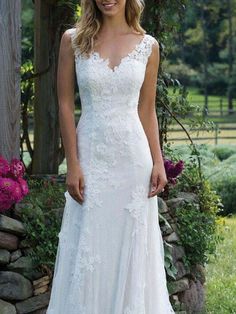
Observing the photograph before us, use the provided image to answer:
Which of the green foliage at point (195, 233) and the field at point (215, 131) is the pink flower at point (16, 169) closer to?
the green foliage at point (195, 233)

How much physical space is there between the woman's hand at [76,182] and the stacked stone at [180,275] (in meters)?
1.91

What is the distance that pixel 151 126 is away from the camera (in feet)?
12.6

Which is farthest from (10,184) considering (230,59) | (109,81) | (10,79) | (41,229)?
(230,59)

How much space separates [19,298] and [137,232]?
1124 millimetres

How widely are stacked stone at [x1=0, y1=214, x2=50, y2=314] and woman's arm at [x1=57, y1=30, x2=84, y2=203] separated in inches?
39.6

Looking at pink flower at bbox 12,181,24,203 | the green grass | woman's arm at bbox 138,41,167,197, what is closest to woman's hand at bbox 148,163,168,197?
woman's arm at bbox 138,41,167,197

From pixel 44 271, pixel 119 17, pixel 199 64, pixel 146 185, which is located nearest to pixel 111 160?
pixel 146 185

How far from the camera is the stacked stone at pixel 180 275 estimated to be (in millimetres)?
5457

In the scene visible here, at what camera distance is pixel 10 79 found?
4.71m

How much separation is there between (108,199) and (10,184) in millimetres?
983

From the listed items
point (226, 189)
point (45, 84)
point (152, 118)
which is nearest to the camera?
point (152, 118)

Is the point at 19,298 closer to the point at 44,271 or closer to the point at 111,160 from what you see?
the point at 44,271

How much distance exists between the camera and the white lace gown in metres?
3.62

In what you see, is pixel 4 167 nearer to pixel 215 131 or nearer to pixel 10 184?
pixel 10 184
